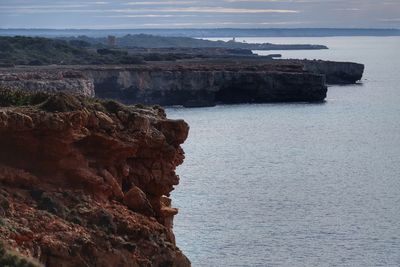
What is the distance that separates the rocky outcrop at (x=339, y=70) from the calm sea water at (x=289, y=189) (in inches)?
1286

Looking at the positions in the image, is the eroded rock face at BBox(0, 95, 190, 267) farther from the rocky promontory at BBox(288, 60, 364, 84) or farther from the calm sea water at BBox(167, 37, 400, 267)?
the rocky promontory at BBox(288, 60, 364, 84)

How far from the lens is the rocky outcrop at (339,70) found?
395 feet

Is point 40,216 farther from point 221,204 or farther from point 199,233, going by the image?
point 221,204

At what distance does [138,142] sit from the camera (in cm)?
1891

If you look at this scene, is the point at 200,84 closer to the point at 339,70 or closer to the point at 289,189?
the point at 339,70

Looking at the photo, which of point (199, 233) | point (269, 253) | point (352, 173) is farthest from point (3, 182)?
point (352, 173)

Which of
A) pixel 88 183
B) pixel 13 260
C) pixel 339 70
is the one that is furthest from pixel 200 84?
pixel 13 260

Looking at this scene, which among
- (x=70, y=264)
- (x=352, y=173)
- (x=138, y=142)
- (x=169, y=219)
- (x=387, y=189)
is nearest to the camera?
Answer: (x=70, y=264)

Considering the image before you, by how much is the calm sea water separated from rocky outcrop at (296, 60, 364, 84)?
32.7 metres

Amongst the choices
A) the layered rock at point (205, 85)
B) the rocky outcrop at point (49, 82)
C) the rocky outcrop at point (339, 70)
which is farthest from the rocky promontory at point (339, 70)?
the rocky outcrop at point (49, 82)

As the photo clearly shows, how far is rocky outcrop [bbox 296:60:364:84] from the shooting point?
120375 mm

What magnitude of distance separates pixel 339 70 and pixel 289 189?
80.1 m

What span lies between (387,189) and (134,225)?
92.8 ft

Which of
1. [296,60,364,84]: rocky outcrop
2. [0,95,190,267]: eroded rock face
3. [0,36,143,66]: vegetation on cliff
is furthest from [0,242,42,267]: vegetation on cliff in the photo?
[296,60,364,84]: rocky outcrop
